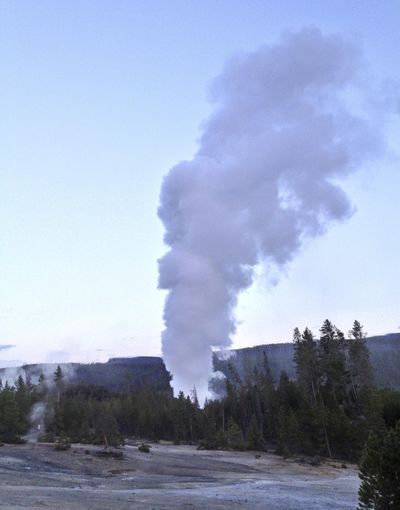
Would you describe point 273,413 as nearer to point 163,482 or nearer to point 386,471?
point 163,482

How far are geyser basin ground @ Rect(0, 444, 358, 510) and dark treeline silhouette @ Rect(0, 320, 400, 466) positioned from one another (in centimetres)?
1009

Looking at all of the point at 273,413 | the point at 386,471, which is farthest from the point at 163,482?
the point at 273,413

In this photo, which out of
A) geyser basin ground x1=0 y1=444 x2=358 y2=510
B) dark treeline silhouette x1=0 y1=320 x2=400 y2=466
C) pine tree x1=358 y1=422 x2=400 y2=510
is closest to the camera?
pine tree x1=358 y1=422 x2=400 y2=510

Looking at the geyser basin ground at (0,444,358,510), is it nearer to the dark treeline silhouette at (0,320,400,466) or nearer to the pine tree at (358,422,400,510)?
the dark treeline silhouette at (0,320,400,466)

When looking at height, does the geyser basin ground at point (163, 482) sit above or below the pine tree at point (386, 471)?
below

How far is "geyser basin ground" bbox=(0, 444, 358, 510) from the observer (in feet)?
89.1

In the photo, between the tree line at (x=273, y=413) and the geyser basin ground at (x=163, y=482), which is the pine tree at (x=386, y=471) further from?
the tree line at (x=273, y=413)

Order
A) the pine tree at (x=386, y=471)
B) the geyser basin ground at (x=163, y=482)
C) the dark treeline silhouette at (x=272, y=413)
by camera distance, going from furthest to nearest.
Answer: the dark treeline silhouette at (x=272, y=413)
the geyser basin ground at (x=163, y=482)
the pine tree at (x=386, y=471)

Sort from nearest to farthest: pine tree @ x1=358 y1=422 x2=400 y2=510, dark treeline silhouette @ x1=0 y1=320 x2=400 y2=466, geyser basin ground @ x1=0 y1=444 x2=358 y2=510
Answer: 1. pine tree @ x1=358 y1=422 x2=400 y2=510
2. geyser basin ground @ x1=0 y1=444 x2=358 y2=510
3. dark treeline silhouette @ x1=0 y1=320 x2=400 y2=466

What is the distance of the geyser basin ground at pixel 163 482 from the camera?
2717 centimetres

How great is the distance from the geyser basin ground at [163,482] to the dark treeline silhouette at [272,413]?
10085mm

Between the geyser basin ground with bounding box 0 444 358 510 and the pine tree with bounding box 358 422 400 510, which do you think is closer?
the pine tree with bounding box 358 422 400 510

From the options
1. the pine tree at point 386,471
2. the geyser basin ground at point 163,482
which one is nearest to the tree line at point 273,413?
the geyser basin ground at point 163,482

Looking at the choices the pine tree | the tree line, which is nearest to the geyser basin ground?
the tree line
